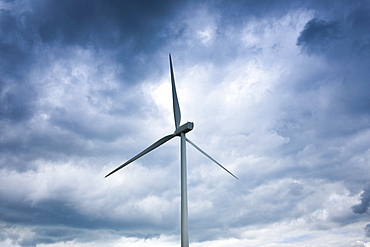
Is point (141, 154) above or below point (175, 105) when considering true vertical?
below

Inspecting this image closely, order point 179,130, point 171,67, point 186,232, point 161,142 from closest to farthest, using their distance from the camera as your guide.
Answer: point 186,232 → point 179,130 → point 161,142 → point 171,67

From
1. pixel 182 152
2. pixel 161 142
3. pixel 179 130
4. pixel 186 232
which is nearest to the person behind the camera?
pixel 186 232

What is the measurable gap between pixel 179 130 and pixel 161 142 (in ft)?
15.8

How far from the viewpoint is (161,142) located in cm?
5278

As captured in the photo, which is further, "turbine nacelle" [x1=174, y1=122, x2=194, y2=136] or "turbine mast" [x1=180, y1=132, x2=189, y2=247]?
"turbine nacelle" [x1=174, y1=122, x2=194, y2=136]

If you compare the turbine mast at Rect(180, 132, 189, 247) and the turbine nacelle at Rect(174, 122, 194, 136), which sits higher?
the turbine nacelle at Rect(174, 122, 194, 136)

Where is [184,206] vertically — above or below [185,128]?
below

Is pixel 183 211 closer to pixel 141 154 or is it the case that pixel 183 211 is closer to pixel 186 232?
pixel 186 232

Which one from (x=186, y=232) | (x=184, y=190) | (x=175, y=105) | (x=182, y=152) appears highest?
(x=175, y=105)

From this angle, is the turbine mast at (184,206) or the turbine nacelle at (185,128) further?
the turbine nacelle at (185,128)

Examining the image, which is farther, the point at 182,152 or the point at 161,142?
the point at 161,142

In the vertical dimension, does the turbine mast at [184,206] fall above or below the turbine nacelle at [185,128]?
below

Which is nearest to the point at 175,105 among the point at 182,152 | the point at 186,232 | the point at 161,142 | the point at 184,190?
the point at 161,142

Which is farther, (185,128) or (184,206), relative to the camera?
(185,128)
